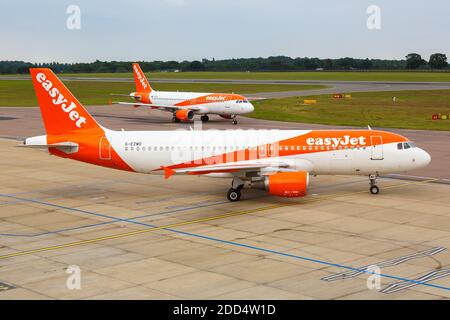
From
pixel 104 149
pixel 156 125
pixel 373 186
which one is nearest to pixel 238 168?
pixel 104 149

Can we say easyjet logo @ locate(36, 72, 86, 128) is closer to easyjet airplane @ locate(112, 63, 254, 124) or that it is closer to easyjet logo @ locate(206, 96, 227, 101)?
easyjet airplane @ locate(112, 63, 254, 124)

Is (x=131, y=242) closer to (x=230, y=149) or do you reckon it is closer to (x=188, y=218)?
(x=188, y=218)

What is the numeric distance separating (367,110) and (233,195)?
66592 mm

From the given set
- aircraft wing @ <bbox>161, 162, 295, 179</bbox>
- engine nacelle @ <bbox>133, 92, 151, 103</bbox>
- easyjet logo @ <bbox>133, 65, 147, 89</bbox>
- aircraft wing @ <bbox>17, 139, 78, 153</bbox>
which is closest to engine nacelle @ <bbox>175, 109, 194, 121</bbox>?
engine nacelle @ <bbox>133, 92, 151, 103</bbox>

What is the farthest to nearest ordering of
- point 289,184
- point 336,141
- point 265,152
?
point 336,141 < point 265,152 < point 289,184

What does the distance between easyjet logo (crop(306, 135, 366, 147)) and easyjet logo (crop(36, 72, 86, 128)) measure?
14585 mm

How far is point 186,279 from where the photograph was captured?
23609 millimetres

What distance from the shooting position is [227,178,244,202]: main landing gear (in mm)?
37469

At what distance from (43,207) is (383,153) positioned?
68.9ft

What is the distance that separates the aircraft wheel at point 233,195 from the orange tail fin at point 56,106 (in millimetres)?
9559

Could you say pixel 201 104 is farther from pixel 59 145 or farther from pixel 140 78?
pixel 59 145

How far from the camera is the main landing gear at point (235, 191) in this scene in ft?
123

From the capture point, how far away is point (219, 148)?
38438 millimetres
